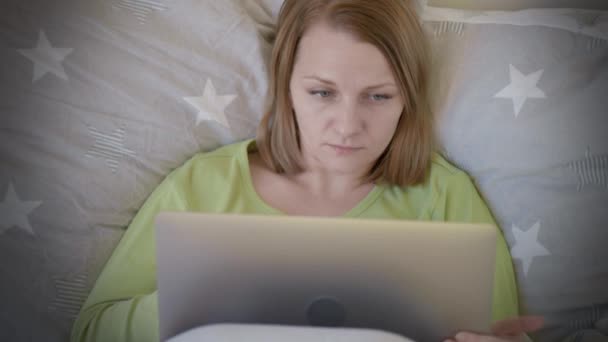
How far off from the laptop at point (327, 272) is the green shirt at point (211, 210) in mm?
299

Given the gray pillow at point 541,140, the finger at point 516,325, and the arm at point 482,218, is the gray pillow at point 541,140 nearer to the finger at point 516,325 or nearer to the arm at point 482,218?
the arm at point 482,218

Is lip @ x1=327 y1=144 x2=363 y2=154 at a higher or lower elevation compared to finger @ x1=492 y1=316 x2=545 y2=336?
higher

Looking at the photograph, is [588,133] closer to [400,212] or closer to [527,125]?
[527,125]

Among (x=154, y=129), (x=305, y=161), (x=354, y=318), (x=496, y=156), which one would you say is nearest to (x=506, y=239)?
(x=496, y=156)

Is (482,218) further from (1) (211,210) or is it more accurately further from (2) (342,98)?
(1) (211,210)

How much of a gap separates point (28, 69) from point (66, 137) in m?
0.14

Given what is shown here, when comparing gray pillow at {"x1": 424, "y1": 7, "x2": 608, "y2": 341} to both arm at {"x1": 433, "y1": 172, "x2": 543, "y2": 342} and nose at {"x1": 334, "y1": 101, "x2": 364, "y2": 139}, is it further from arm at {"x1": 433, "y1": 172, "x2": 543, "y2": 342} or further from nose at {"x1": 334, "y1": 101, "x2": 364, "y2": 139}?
nose at {"x1": 334, "y1": 101, "x2": 364, "y2": 139}

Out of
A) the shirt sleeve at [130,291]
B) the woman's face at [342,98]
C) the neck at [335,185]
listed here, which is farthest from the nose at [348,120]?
the shirt sleeve at [130,291]

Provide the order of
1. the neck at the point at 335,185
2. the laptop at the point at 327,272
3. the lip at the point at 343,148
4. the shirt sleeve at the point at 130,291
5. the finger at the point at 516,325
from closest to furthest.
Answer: the laptop at the point at 327,272, the finger at the point at 516,325, the shirt sleeve at the point at 130,291, the lip at the point at 343,148, the neck at the point at 335,185

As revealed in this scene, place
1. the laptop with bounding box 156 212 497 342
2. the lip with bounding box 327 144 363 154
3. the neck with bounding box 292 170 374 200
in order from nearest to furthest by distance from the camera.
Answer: the laptop with bounding box 156 212 497 342 < the lip with bounding box 327 144 363 154 < the neck with bounding box 292 170 374 200

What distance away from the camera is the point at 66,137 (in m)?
1.06

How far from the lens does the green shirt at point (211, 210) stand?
3.18 ft

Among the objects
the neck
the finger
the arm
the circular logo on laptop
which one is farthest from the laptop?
the neck

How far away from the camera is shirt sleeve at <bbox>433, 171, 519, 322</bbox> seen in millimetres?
1035
